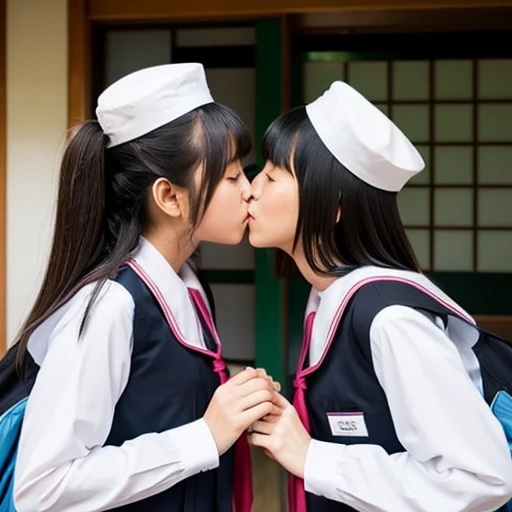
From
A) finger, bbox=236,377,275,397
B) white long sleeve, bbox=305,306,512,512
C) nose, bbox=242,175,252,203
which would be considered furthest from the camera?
nose, bbox=242,175,252,203

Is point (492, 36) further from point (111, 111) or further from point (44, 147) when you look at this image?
point (111, 111)

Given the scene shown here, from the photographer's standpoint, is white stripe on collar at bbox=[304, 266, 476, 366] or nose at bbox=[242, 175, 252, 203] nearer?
white stripe on collar at bbox=[304, 266, 476, 366]

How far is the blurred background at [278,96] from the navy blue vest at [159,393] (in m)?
1.42

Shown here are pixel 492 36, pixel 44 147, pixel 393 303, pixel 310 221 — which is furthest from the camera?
pixel 492 36

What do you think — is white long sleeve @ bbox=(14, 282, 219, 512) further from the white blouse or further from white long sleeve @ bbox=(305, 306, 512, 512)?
white long sleeve @ bbox=(305, 306, 512, 512)

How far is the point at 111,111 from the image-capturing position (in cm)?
87

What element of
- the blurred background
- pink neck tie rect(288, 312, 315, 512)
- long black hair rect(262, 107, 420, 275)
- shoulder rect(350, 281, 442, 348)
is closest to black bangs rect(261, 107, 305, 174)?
long black hair rect(262, 107, 420, 275)

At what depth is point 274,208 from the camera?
0.91 m

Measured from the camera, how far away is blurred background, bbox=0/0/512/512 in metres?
2.30

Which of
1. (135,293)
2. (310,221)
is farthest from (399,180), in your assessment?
(135,293)

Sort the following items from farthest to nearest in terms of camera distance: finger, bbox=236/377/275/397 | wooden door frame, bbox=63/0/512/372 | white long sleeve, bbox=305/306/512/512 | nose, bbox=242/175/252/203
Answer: wooden door frame, bbox=63/0/512/372 → nose, bbox=242/175/252/203 → finger, bbox=236/377/275/397 → white long sleeve, bbox=305/306/512/512

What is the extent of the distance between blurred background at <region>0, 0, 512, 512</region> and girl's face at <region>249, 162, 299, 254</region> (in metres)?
1.46

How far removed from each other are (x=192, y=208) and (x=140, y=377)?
10.5 inches

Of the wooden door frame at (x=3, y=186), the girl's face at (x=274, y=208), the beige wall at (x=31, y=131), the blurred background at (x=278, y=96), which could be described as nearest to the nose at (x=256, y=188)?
the girl's face at (x=274, y=208)
